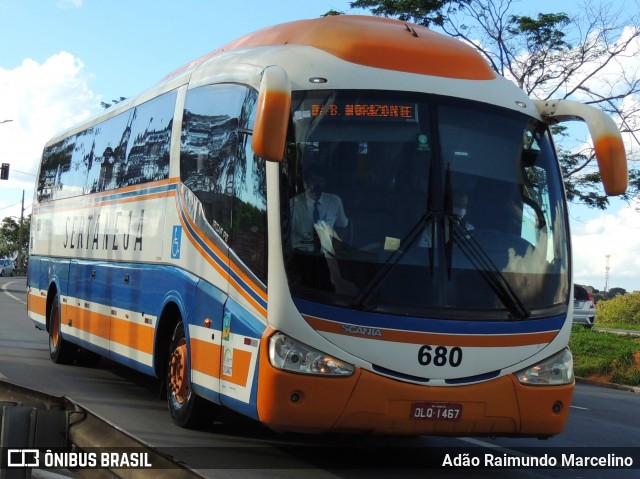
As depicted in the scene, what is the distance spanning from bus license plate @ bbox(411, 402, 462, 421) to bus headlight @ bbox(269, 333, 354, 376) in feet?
1.84

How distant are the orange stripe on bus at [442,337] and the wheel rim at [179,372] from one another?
2.52 m

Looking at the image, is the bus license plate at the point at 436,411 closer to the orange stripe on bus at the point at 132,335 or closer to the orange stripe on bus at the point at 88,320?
the orange stripe on bus at the point at 132,335

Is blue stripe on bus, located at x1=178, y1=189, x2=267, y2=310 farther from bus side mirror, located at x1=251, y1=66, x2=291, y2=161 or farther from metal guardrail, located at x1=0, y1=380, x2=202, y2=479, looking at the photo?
metal guardrail, located at x1=0, y1=380, x2=202, y2=479

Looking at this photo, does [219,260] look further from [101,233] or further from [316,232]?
[101,233]

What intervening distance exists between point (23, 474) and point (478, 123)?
186 inches

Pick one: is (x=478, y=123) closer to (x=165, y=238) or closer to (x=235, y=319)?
(x=235, y=319)

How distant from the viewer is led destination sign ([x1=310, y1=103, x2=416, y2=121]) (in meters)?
8.19

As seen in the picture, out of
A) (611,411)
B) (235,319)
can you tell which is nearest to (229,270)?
(235,319)

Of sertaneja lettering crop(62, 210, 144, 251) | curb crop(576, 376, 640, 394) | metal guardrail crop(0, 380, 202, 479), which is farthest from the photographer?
curb crop(576, 376, 640, 394)

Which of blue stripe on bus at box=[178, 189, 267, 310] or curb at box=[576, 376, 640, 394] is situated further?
curb at box=[576, 376, 640, 394]

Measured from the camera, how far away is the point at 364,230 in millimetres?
7875

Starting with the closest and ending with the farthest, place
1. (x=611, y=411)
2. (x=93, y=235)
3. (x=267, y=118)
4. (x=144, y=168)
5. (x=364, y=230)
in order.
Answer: (x=267, y=118) → (x=364, y=230) → (x=144, y=168) → (x=93, y=235) → (x=611, y=411)

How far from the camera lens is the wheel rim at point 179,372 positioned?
9.77 m

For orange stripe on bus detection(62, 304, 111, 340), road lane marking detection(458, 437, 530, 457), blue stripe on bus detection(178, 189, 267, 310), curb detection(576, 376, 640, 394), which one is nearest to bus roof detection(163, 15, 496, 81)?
blue stripe on bus detection(178, 189, 267, 310)
